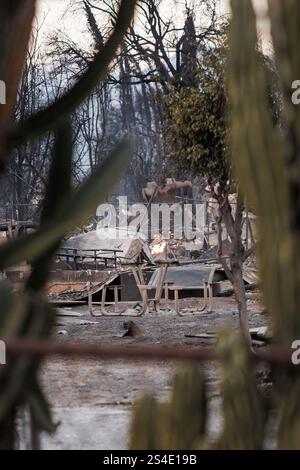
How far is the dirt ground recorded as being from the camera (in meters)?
5.17

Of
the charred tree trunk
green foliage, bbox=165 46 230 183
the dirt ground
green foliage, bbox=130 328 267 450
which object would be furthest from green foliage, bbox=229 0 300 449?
green foliage, bbox=165 46 230 183

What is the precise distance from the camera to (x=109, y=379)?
7414 mm

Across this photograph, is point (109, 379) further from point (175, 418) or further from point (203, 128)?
point (175, 418)

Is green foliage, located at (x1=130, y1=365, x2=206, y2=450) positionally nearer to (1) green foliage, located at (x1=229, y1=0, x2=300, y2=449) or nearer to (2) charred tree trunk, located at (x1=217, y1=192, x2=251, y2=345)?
(1) green foliage, located at (x1=229, y1=0, x2=300, y2=449)

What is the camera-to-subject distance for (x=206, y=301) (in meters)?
12.4

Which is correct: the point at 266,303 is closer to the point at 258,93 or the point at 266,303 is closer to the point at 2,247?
the point at 258,93

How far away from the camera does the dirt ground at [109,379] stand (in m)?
5.17

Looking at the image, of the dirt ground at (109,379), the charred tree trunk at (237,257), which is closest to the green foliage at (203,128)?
the charred tree trunk at (237,257)

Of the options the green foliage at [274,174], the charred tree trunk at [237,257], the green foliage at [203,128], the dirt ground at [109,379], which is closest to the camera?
the green foliage at [274,174]

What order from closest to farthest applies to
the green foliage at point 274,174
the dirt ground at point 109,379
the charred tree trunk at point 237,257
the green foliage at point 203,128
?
the green foliage at point 274,174 < the dirt ground at point 109,379 < the charred tree trunk at point 237,257 < the green foliage at point 203,128

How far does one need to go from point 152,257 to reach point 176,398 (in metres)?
19.1

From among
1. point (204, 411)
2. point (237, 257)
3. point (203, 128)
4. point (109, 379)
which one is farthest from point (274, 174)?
point (203, 128)

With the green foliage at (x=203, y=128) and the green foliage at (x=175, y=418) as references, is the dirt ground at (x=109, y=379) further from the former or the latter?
the green foliage at (x=203, y=128)
